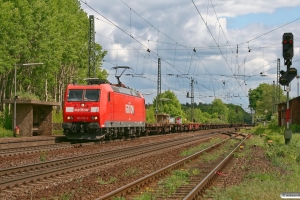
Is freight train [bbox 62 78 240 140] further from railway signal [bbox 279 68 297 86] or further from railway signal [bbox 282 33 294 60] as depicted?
railway signal [bbox 282 33 294 60]

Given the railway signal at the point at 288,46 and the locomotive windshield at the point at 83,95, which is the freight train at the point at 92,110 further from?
the railway signal at the point at 288,46

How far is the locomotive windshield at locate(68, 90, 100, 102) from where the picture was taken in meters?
29.3

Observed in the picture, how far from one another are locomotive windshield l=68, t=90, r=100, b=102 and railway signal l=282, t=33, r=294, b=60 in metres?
11.9

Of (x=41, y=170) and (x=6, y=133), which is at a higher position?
(x=6, y=133)

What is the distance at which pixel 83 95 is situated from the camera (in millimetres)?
29531

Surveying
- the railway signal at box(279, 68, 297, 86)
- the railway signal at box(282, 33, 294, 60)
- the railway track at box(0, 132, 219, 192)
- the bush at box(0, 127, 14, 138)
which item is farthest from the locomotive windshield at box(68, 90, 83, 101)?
the railway signal at box(282, 33, 294, 60)

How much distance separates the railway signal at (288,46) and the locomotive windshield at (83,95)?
39.0 ft

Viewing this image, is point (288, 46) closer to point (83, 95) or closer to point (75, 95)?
point (83, 95)

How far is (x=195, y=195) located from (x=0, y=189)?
4.64 meters

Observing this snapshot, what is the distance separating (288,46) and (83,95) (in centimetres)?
1291

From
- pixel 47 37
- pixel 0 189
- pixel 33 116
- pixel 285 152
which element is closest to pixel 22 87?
pixel 47 37

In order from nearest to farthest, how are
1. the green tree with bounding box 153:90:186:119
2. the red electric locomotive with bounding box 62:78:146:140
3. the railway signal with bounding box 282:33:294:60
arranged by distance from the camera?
1. the railway signal with bounding box 282:33:294:60
2. the red electric locomotive with bounding box 62:78:146:140
3. the green tree with bounding box 153:90:186:119

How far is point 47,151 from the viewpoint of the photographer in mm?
22641

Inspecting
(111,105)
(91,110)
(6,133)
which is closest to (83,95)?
(91,110)
